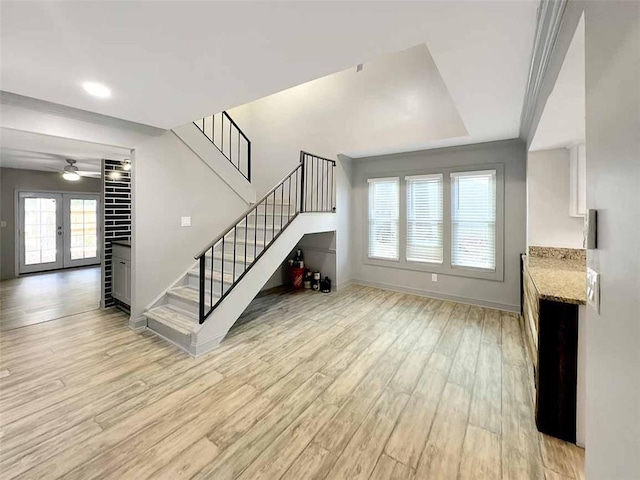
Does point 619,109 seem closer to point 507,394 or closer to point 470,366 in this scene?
point 507,394

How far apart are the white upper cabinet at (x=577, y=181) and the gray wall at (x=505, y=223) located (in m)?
0.88

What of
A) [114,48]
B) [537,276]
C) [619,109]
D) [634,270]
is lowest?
[537,276]

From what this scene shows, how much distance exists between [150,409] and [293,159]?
14.6 ft

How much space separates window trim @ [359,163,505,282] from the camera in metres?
4.15

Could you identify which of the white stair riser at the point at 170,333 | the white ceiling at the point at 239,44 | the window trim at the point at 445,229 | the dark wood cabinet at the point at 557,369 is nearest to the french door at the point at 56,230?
the white stair riser at the point at 170,333

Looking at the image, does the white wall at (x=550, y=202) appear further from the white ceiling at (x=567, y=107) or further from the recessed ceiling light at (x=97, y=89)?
the recessed ceiling light at (x=97, y=89)

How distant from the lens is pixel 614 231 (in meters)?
0.80

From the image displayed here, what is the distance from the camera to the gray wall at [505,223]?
4.04m

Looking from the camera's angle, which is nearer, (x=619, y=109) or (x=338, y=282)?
(x=619, y=109)

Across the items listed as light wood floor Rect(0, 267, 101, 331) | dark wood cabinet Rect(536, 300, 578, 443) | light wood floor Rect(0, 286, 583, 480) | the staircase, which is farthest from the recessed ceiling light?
dark wood cabinet Rect(536, 300, 578, 443)

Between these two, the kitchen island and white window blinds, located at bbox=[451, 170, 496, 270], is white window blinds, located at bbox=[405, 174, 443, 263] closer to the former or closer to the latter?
white window blinds, located at bbox=[451, 170, 496, 270]

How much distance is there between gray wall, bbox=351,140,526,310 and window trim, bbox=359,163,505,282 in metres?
0.04

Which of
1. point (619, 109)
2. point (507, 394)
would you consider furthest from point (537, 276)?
point (619, 109)

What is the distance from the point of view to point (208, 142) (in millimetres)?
4141
